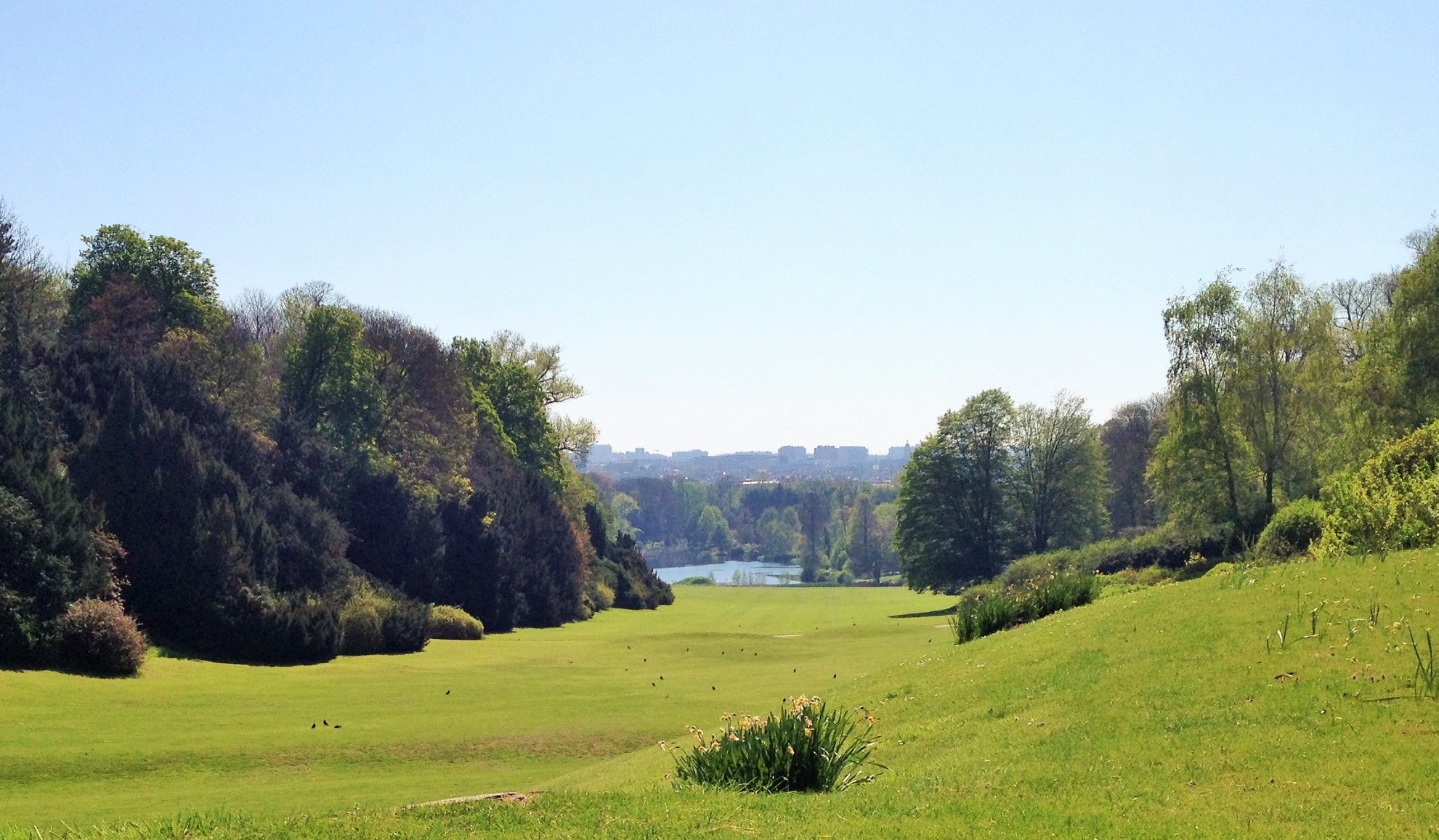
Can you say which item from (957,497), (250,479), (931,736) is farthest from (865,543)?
(931,736)

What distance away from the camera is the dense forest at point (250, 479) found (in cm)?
2888

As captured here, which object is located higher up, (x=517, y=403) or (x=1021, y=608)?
(x=517, y=403)

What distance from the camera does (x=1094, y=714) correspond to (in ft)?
42.1

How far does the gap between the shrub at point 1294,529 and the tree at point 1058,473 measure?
1465 inches

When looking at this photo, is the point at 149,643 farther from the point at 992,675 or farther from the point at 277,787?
the point at 992,675

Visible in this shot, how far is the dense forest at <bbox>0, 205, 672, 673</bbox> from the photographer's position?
28875 mm

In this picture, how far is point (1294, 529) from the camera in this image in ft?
110

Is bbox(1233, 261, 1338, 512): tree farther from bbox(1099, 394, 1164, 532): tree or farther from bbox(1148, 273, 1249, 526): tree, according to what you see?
bbox(1099, 394, 1164, 532): tree

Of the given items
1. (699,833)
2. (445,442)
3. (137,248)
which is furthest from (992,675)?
(445,442)

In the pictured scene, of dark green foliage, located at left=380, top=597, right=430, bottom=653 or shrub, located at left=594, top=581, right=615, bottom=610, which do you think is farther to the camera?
shrub, located at left=594, top=581, right=615, bottom=610

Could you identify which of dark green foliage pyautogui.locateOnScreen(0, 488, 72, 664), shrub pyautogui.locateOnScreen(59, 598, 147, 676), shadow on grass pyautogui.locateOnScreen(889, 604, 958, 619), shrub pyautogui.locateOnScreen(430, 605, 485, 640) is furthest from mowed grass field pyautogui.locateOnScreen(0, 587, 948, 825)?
shadow on grass pyautogui.locateOnScreen(889, 604, 958, 619)

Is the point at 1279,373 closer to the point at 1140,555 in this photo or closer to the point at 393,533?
the point at 1140,555

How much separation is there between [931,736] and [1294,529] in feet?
79.7

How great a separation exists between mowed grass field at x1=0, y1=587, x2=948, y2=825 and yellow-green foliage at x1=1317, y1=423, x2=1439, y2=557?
10353mm
